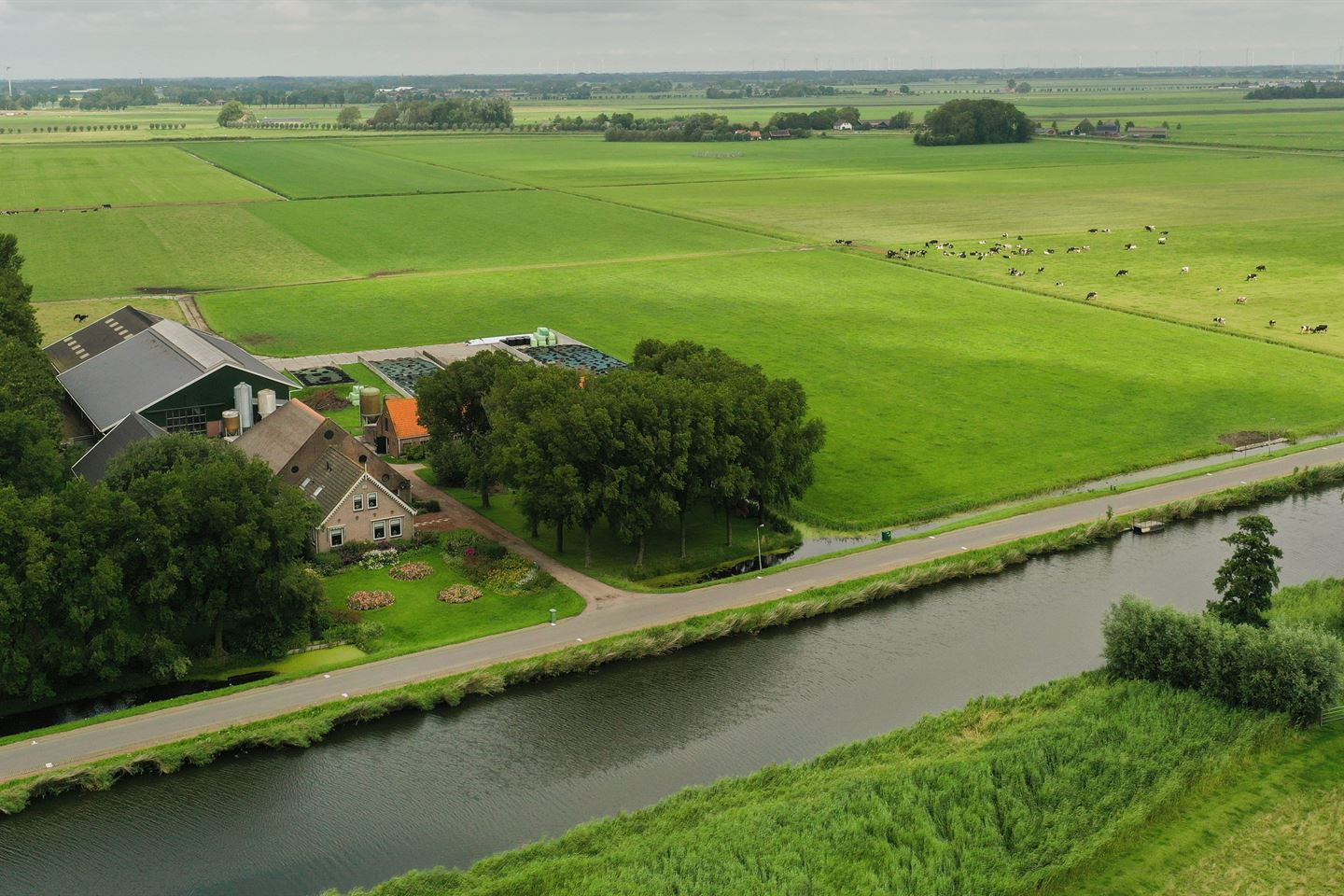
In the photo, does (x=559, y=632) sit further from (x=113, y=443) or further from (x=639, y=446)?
(x=113, y=443)

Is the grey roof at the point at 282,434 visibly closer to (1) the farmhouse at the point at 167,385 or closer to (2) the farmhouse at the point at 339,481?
(2) the farmhouse at the point at 339,481

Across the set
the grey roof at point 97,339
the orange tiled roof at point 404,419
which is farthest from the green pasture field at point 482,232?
the orange tiled roof at point 404,419

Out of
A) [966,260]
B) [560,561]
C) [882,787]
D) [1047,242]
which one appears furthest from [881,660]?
[1047,242]

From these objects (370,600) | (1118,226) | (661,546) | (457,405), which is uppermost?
(1118,226)

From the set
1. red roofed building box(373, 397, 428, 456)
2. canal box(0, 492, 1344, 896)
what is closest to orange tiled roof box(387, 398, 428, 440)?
red roofed building box(373, 397, 428, 456)

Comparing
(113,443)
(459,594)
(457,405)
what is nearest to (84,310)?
(113,443)

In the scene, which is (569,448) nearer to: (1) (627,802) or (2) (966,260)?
(1) (627,802)
